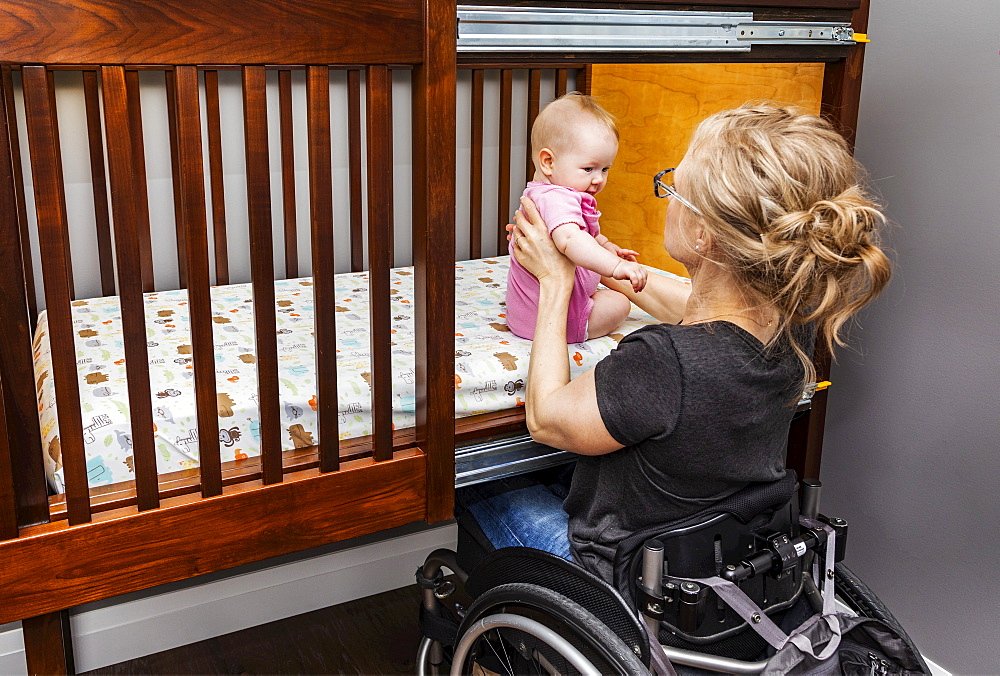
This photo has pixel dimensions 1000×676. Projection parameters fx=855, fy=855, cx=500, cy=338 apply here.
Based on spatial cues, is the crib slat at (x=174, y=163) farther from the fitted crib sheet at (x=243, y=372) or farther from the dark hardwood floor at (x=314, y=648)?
the dark hardwood floor at (x=314, y=648)

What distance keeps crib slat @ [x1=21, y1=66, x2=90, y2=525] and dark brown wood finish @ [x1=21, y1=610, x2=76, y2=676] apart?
205 millimetres

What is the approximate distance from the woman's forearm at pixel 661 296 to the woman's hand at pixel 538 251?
0.83 feet

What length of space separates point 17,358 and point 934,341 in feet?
5.15

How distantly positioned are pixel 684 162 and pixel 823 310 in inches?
10.2

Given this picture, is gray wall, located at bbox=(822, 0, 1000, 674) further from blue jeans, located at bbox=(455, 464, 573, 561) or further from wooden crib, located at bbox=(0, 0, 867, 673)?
blue jeans, located at bbox=(455, 464, 573, 561)

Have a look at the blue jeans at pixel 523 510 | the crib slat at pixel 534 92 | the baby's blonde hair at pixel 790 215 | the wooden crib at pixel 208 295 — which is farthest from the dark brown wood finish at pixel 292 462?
the crib slat at pixel 534 92

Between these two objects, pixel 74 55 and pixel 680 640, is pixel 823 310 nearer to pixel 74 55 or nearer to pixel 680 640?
pixel 680 640

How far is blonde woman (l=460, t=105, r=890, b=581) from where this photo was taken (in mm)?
1016

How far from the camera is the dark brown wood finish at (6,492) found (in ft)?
3.32

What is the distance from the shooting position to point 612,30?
126cm

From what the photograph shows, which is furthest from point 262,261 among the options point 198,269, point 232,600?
point 232,600

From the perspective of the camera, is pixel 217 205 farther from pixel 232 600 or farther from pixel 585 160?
pixel 232 600

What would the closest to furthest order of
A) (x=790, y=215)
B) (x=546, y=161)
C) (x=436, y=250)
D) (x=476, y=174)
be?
(x=790, y=215) → (x=436, y=250) → (x=546, y=161) → (x=476, y=174)

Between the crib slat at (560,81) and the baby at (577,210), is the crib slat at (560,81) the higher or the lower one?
the higher one
